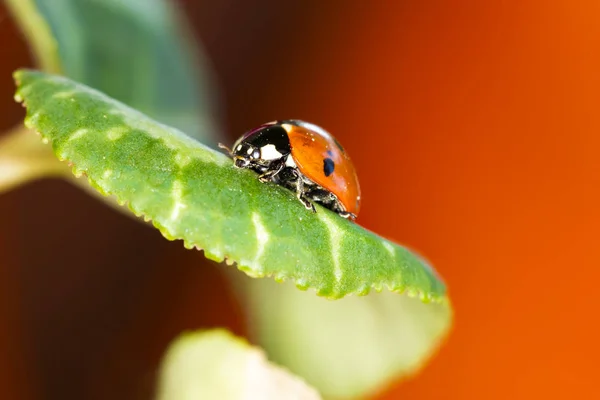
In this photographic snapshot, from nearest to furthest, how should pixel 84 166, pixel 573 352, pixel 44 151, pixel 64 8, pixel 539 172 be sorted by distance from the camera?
pixel 84 166
pixel 44 151
pixel 64 8
pixel 573 352
pixel 539 172

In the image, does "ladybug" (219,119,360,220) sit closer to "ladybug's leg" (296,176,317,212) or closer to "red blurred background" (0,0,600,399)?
"ladybug's leg" (296,176,317,212)

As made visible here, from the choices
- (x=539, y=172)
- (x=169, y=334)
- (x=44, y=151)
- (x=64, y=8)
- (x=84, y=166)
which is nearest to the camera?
(x=84, y=166)

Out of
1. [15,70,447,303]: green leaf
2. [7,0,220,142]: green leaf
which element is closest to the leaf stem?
[7,0,220,142]: green leaf

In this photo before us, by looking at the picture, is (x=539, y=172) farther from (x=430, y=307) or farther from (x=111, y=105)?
(x=111, y=105)

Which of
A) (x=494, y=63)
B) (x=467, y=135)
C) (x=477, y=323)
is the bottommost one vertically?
(x=477, y=323)

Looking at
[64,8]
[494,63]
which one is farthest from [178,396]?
[494,63]

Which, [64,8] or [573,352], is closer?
[64,8]

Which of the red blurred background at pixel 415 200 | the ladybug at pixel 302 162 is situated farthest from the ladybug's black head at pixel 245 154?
the red blurred background at pixel 415 200
